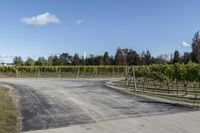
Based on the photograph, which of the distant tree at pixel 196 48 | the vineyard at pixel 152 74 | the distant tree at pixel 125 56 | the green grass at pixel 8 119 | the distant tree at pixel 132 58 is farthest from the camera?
the distant tree at pixel 125 56

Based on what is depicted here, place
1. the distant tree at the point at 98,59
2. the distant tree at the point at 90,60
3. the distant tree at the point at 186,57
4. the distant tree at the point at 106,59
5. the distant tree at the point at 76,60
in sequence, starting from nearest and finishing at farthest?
the distant tree at the point at 186,57 → the distant tree at the point at 106,59 → the distant tree at the point at 98,59 → the distant tree at the point at 76,60 → the distant tree at the point at 90,60

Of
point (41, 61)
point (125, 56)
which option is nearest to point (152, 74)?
point (125, 56)

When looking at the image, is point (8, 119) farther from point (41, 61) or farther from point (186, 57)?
point (41, 61)

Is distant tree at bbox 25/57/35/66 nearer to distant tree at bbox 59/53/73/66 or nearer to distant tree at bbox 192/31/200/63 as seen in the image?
distant tree at bbox 59/53/73/66

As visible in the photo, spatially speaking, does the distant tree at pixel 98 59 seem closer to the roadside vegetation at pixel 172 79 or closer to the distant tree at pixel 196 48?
the distant tree at pixel 196 48

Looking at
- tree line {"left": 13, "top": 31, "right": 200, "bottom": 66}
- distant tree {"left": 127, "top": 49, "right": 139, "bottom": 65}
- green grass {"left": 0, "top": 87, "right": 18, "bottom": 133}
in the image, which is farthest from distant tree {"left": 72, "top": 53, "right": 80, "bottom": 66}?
green grass {"left": 0, "top": 87, "right": 18, "bottom": 133}

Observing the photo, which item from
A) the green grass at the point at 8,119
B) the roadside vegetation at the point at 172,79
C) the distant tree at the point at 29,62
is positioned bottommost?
the green grass at the point at 8,119

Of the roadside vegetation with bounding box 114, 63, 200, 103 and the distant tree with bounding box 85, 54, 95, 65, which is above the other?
the distant tree with bounding box 85, 54, 95, 65

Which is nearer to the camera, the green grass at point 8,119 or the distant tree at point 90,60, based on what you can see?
the green grass at point 8,119

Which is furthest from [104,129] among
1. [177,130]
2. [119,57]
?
[119,57]

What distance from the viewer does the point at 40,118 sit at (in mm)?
13812

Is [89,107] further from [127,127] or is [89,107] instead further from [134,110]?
[127,127]

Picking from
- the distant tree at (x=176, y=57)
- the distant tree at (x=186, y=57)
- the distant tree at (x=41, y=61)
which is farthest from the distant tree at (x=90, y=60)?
the distant tree at (x=186, y=57)

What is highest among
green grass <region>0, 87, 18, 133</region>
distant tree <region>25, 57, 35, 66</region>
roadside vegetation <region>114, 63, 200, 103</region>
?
distant tree <region>25, 57, 35, 66</region>
